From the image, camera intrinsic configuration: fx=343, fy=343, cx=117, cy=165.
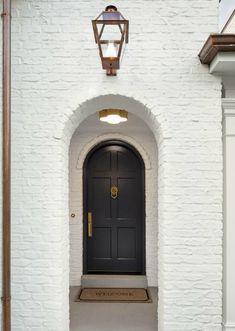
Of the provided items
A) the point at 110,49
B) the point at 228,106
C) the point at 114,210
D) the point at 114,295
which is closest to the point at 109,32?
the point at 110,49

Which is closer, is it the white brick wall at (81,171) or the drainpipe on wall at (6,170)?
the drainpipe on wall at (6,170)

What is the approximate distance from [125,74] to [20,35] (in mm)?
1198

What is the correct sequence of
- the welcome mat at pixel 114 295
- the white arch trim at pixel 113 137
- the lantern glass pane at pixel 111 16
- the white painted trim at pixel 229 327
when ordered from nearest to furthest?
1. the lantern glass pane at pixel 111 16
2. the white painted trim at pixel 229 327
3. the welcome mat at pixel 114 295
4. the white arch trim at pixel 113 137

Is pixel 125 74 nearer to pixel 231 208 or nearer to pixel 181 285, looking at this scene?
pixel 231 208

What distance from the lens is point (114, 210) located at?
6.15 meters

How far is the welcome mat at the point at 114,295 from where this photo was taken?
5.17 m

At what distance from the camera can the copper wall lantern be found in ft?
9.62

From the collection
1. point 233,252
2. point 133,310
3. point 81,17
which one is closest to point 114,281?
point 133,310

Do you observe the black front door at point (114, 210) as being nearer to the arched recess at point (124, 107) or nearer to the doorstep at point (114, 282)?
the doorstep at point (114, 282)

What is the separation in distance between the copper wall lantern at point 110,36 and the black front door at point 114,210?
271cm

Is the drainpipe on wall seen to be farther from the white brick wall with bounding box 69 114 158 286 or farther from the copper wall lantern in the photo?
the white brick wall with bounding box 69 114 158 286

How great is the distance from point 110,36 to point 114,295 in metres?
3.85

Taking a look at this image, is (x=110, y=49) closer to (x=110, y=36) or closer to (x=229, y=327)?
(x=110, y=36)

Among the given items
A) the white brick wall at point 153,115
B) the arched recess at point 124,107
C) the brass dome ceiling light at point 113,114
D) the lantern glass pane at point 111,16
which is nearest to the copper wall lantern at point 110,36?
the lantern glass pane at point 111,16
